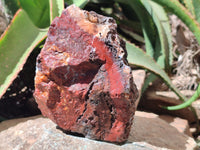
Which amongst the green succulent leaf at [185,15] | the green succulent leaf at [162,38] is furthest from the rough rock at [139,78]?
the green succulent leaf at [185,15]

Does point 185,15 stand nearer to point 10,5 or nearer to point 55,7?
point 55,7

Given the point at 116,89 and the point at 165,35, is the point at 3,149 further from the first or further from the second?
the point at 165,35

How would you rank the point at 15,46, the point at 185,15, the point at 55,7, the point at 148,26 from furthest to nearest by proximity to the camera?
1. the point at 148,26
2. the point at 185,15
3. the point at 55,7
4. the point at 15,46

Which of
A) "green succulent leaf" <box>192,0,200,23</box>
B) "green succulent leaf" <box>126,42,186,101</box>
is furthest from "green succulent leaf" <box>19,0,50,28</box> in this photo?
"green succulent leaf" <box>192,0,200,23</box>

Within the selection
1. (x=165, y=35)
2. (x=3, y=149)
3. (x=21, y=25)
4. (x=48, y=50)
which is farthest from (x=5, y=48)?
(x=165, y=35)

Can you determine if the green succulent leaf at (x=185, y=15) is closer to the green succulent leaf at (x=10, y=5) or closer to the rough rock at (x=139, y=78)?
the rough rock at (x=139, y=78)

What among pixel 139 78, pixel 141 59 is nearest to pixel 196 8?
pixel 141 59

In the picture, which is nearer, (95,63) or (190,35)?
(95,63)
